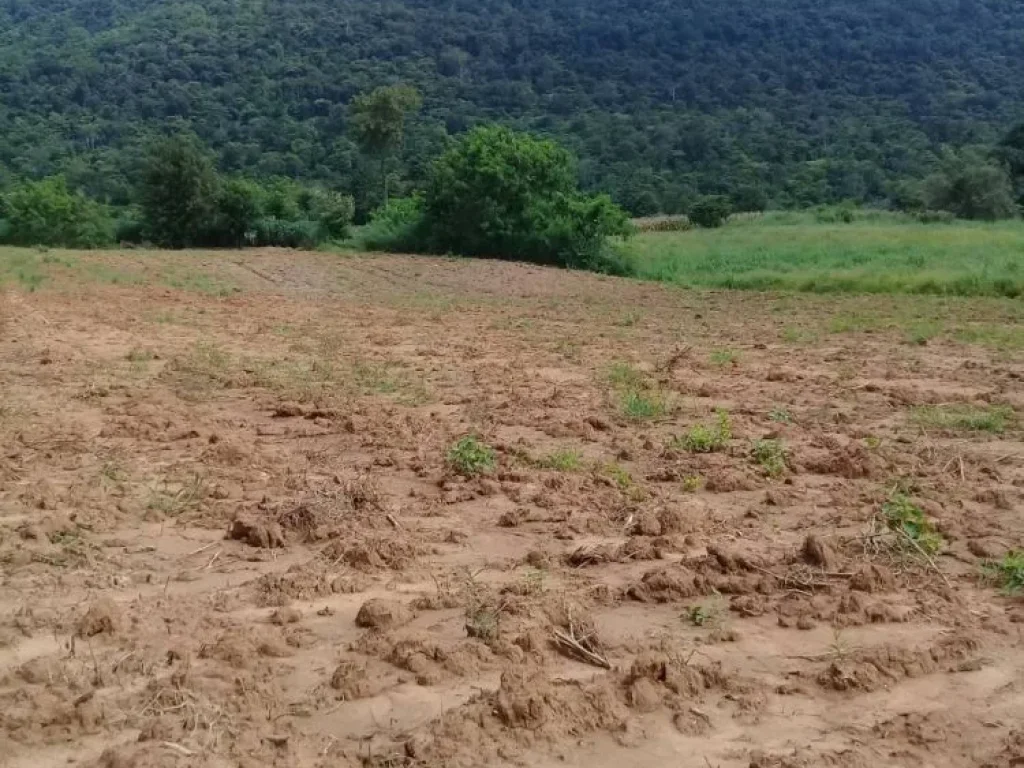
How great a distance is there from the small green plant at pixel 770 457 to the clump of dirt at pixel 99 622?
3979mm

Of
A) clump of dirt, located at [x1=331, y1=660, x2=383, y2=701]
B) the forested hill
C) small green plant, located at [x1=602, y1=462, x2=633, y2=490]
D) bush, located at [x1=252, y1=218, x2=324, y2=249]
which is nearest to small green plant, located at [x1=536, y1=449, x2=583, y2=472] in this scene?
small green plant, located at [x1=602, y1=462, x2=633, y2=490]

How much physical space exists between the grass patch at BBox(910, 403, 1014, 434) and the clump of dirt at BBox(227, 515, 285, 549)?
16.4 ft

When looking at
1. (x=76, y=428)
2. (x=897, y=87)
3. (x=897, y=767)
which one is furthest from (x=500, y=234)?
(x=897, y=87)

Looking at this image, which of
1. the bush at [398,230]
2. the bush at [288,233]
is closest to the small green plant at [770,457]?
the bush at [398,230]

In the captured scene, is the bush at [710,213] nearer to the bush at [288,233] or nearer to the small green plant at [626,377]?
the bush at [288,233]

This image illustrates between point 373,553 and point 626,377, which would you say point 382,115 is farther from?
point 373,553

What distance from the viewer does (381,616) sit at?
4.44 metres

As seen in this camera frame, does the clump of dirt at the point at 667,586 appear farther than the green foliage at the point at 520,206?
No

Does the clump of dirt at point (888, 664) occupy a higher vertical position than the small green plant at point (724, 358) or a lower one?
higher

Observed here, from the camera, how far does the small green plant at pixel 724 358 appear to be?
11207 mm

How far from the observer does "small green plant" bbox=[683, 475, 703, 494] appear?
640 cm

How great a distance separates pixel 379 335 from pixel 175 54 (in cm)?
7688

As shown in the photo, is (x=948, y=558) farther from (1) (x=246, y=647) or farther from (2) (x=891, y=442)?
(1) (x=246, y=647)

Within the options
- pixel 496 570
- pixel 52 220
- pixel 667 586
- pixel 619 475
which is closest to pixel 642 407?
pixel 619 475
